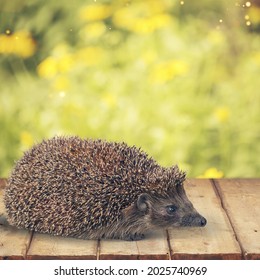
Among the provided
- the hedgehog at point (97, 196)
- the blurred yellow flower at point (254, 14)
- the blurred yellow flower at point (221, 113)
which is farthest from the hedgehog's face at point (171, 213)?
the blurred yellow flower at point (254, 14)

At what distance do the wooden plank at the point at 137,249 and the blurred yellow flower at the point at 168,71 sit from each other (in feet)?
6.24

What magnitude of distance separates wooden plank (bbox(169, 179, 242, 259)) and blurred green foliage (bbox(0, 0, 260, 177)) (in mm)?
876

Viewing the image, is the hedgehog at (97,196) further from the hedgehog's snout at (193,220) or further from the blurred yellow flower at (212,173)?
the blurred yellow flower at (212,173)

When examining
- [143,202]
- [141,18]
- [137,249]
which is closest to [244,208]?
[143,202]

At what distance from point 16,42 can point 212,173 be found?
1.91 meters

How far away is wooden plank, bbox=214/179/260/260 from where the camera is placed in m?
4.89

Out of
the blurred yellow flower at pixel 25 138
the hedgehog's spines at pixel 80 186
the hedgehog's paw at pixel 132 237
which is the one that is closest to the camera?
the hedgehog's spines at pixel 80 186

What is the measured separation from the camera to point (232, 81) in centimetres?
656

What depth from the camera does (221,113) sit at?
6.59 m

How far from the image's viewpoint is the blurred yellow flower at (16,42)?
21.5 ft

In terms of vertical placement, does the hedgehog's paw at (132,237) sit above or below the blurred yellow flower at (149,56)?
below

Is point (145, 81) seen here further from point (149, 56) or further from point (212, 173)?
point (212, 173)

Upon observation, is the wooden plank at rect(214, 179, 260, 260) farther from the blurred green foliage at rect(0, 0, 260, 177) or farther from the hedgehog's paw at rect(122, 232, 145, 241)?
the hedgehog's paw at rect(122, 232, 145, 241)
